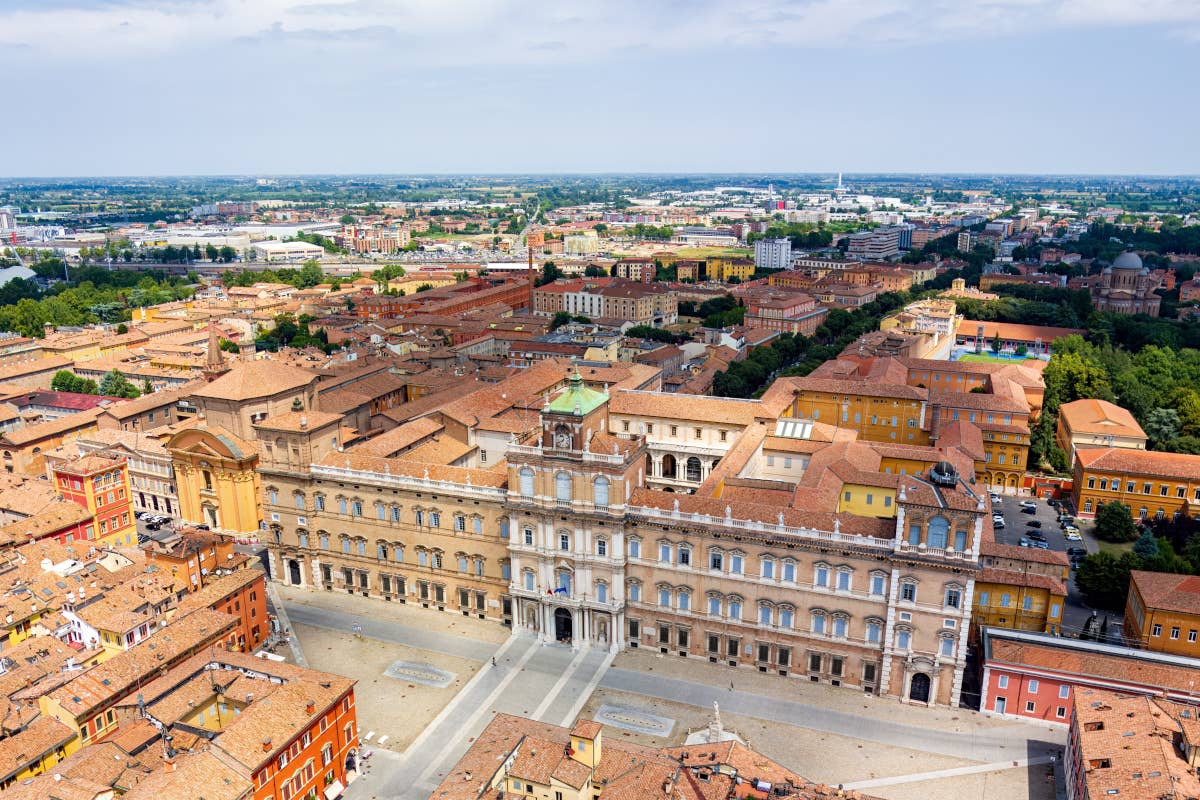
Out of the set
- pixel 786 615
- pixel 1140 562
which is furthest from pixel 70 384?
pixel 1140 562

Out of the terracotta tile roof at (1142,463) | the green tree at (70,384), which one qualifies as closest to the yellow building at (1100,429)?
the terracotta tile roof at (1142,463)

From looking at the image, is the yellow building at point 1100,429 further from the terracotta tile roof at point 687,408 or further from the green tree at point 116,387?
the green tree at point 116,387

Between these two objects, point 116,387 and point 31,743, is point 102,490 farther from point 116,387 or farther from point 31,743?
point 116,387

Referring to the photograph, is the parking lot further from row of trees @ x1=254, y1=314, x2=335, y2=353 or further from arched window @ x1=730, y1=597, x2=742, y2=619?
row of trees @ x1=254, y1=314, x2=335, y2=353

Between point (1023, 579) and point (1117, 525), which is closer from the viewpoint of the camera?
point (1023, 579)

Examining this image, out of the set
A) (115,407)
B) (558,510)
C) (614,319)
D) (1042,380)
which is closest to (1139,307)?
(1042,380)

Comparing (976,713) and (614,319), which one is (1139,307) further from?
(976,713)
